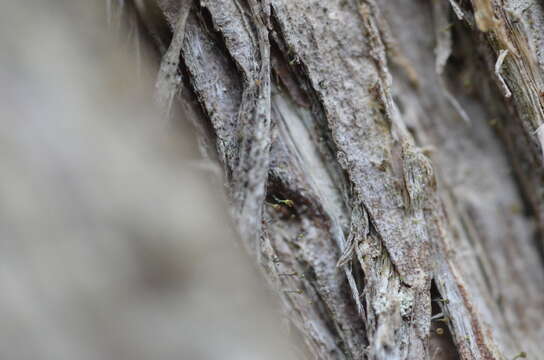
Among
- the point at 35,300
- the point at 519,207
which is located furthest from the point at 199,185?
the point at 519,207

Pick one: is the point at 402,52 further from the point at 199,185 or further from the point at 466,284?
the point at 199,185

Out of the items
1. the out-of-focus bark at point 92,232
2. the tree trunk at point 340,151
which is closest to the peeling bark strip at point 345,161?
the tree trunk at point 340,151

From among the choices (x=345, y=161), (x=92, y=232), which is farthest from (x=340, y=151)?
(x=92, y=232)

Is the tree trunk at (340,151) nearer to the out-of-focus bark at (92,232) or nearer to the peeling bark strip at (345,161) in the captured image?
the peeling bark strip at (345,161)

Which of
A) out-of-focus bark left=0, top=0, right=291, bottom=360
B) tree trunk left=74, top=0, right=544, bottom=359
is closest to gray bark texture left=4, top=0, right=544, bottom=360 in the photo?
tree trunk left=74, top=0, right=544, bottom=359

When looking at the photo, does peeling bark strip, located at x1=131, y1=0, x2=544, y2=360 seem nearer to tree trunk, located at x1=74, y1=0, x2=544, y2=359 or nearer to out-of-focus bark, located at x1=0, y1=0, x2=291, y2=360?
tree trunk, located at x1=74, y1=0, x2=544, y2=359

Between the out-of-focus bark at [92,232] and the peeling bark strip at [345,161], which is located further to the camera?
the peeling bark strip at [345,161]

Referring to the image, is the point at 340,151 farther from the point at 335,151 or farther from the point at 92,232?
the point at 92,232
